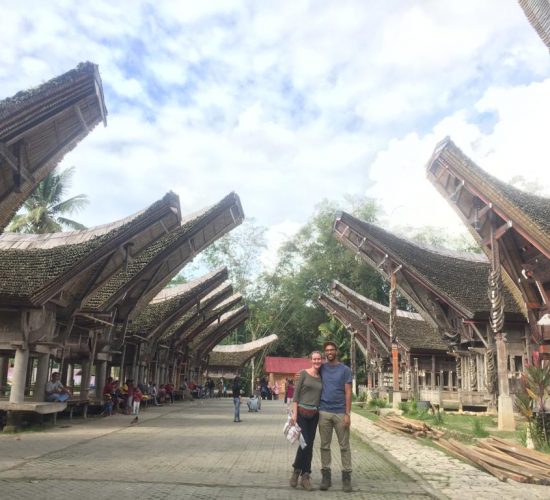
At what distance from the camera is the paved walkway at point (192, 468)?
6035 millimetres

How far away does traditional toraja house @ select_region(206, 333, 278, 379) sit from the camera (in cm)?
4453

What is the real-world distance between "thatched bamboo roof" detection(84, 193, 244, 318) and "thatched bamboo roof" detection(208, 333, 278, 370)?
26.1 m

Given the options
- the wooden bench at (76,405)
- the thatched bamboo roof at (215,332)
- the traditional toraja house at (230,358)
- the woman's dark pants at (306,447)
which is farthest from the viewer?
the traditional toraja house at (230,358)

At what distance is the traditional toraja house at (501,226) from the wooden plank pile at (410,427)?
1.92 meters

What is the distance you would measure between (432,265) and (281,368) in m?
27.5

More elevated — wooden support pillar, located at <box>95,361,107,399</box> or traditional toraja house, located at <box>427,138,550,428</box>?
traditional toraja house, located at <box>427,138,550,428</box>

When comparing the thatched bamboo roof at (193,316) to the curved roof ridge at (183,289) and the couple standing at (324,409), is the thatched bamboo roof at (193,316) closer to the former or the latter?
the curved roof ridge at (183,289)

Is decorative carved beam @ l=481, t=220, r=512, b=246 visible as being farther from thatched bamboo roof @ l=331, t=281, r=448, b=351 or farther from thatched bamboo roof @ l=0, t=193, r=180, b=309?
thatched bamboo roof @ l=331, t=281, r=448, b=351

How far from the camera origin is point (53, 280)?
12.4m

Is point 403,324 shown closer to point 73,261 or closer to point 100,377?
point 100,377

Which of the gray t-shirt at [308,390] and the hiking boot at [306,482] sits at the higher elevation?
the gray t-shirt at [308,390]

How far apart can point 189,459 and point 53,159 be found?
5.33m

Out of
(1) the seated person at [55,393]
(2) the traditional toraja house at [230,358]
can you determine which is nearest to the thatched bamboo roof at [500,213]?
(1) the seated person at [55,393]

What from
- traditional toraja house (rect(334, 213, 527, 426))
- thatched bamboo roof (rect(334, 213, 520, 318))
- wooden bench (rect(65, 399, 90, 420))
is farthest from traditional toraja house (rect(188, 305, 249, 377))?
wooden bench (rect(65, 399, 90, 420))
